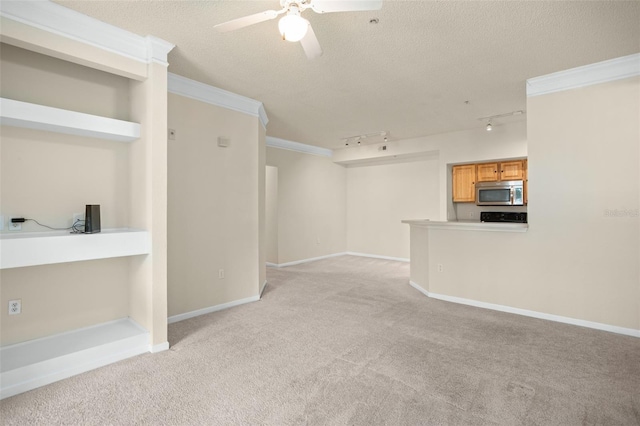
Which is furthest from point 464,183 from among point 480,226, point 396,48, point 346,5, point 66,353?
point 66,353

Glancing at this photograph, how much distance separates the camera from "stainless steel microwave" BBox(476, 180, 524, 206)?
5.35 m

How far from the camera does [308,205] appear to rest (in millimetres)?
7105

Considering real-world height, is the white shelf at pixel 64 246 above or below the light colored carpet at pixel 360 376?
above

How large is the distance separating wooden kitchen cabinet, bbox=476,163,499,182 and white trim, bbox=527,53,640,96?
2267 mm

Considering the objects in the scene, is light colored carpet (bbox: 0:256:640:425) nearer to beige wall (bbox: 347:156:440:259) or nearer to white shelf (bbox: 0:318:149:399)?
white shelf (bbox: 0:318:149:399)

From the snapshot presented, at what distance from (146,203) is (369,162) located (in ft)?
18.5

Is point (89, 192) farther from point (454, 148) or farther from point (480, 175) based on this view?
point (480, 175)

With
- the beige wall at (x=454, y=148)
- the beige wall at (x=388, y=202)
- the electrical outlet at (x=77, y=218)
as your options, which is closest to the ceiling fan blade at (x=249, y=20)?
the electrical outlet at (x=77, y=218)

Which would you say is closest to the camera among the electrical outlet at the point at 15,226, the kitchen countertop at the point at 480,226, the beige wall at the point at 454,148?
the electrical outlet at the point at 15,226

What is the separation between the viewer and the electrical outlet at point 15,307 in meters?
2.39

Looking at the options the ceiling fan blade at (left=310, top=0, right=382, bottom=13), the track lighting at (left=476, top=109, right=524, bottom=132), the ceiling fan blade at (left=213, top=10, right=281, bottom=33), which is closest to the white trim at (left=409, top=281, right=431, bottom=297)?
the track lighting at (left=476, top=109, right=524, bottom=132)

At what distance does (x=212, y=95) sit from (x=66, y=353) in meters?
2.90

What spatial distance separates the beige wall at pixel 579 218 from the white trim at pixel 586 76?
6cm

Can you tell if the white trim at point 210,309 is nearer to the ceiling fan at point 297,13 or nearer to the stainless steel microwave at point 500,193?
the ceiling fan at point 297,13
